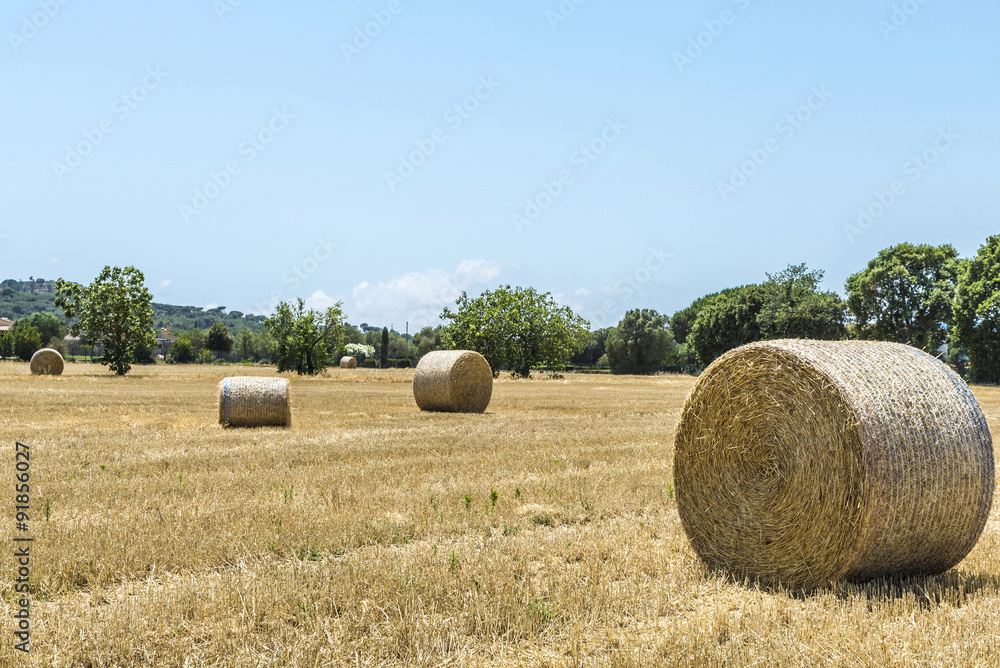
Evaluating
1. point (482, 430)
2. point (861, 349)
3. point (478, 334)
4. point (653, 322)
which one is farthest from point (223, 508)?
point (653, 322)

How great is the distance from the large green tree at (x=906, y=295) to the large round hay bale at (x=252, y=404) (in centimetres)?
5388

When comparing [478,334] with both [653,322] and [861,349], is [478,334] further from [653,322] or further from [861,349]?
[861,349]

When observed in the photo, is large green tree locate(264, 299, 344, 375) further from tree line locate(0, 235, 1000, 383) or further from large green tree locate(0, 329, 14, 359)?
large green tree locate(0, 329, 14, 359)

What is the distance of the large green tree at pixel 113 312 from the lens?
157ft

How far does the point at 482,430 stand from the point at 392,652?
11.4 m

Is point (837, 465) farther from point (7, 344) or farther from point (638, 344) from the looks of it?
point (7, 344)

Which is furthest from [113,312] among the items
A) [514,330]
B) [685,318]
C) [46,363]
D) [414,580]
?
[685,318]

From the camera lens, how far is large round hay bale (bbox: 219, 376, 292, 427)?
53.1ft

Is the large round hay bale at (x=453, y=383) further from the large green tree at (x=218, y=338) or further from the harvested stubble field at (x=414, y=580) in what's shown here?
the large green tree at (x=218, y=338)

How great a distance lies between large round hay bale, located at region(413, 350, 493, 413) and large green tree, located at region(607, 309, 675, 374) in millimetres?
62247

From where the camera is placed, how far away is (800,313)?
208 feet

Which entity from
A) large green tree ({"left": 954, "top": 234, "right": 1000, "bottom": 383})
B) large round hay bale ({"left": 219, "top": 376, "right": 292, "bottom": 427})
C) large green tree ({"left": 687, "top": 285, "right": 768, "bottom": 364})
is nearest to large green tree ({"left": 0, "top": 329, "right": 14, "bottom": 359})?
large green tree ({"left": 687, "top": 285, "right": 768, "bottom": 364})

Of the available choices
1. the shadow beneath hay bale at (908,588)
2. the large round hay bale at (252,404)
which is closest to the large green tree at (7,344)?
the large round hay bale at (252,404)

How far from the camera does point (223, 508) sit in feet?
26.1
